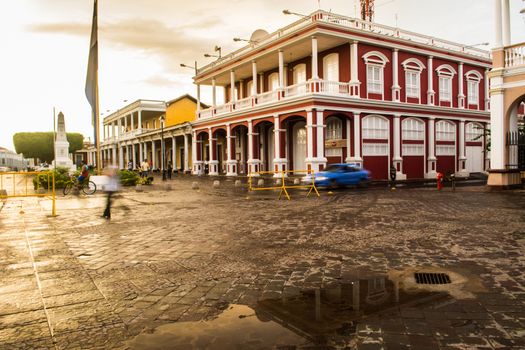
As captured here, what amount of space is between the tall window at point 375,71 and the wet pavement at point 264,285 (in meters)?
18.9

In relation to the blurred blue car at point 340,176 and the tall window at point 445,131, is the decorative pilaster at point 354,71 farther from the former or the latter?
the tall window at point 445,131

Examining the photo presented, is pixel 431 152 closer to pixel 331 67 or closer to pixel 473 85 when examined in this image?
pixel 473 85

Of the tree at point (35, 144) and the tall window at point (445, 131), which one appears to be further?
the tree at point (35, 144)

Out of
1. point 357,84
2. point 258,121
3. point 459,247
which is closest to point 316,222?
point 459,247

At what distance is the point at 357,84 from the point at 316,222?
60.2 ft

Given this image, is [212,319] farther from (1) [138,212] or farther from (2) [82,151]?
(2) [82,151]

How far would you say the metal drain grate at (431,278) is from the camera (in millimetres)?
4970

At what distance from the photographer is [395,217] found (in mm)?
10469

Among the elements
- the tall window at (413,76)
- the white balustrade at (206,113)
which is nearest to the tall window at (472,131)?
the tall window at (413,76)

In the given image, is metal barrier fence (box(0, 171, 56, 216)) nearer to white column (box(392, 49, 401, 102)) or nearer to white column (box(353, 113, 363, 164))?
white column (box(353, 113, 363, 164))

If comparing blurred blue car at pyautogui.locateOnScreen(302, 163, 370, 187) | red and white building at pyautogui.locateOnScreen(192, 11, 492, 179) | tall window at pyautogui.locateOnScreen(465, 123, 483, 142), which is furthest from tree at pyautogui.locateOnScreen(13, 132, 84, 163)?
tall window at pyautogui.locateOnScreen(465, 123, 483, 142)

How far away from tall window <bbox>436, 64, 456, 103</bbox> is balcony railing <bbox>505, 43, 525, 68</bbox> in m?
13.6

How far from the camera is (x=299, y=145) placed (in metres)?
31.1

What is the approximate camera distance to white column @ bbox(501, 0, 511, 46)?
1788cm
